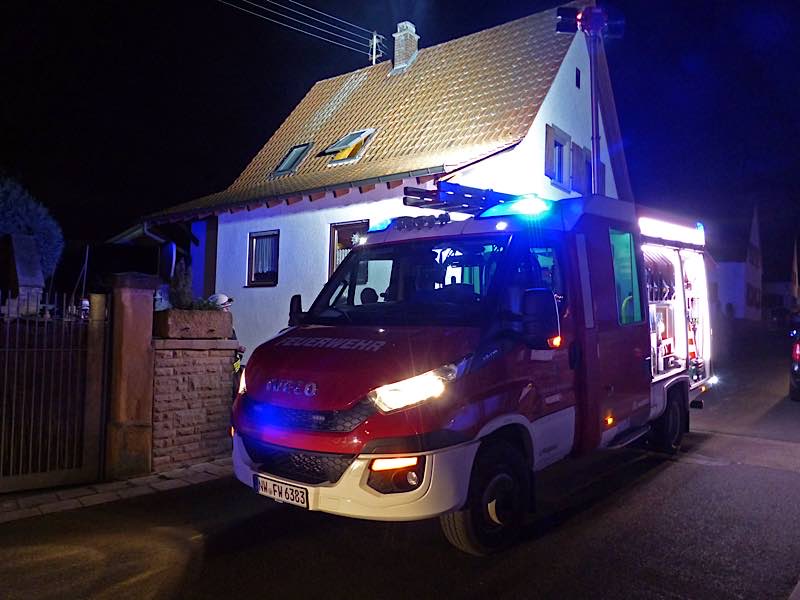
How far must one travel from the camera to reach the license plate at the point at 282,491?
13.0 ft

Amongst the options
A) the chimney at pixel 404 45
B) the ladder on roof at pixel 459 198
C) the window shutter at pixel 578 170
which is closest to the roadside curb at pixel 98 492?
the ladder on roof at pixel 459 198

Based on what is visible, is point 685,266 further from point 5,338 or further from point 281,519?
point 5,338

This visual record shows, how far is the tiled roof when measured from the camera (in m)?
12.0

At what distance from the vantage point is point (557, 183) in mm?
13297

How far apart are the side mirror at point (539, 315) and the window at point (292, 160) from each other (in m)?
11.7

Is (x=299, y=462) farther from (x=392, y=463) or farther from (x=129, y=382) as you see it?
(x=129, y=382)

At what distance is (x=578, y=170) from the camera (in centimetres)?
1490

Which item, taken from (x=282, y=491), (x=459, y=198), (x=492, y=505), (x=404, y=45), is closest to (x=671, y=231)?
(x=459, y=198)

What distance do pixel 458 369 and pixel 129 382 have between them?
3941 millimetres

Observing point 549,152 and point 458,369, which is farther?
point 549,152

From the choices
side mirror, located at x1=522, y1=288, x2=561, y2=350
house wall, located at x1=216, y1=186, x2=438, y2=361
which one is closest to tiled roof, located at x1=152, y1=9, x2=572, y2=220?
house wall, located at x1=216, y1=186, x2=438, y2=361

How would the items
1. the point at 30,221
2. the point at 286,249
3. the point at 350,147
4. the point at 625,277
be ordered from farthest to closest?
the point at 30,221 → the point at 350,147 → the point at 286,249 → the point at 625,277

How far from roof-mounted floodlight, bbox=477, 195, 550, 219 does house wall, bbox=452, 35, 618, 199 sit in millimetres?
5829

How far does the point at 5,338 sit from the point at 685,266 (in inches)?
308
